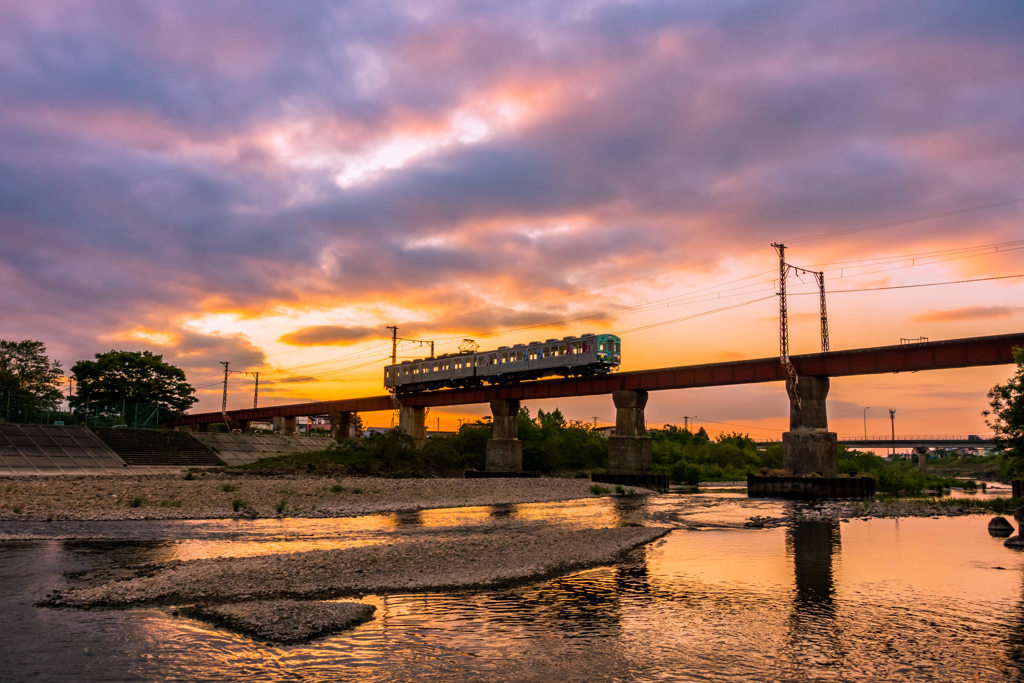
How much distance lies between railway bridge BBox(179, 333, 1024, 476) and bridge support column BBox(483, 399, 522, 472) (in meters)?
0.12

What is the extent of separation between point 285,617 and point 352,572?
15.6ft

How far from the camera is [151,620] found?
1352 centimetres

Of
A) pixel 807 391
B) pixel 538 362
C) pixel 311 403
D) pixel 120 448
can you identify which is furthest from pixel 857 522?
pixel 311 403

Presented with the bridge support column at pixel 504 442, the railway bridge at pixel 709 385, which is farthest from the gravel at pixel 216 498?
the bridge support column at pixel 504 442

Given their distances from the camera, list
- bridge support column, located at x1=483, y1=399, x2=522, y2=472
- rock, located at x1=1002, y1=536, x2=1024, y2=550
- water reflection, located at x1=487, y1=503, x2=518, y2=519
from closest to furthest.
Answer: rock, located at x1=1002, y1=536, x2=1024, y2=550
water reflection, located at x1=487, y1=503, x2=518, y2=519
bridge support column, located at x1=483, y1=399, x2=522, y2=472

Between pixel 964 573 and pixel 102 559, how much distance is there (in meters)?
25.7

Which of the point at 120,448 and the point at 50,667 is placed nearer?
the point at 50,667

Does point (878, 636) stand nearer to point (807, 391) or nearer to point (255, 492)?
point (255, 492)

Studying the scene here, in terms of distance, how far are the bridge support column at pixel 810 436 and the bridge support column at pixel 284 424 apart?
91.0 meters

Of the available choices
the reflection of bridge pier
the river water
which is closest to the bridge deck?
the reflection of bridge pier

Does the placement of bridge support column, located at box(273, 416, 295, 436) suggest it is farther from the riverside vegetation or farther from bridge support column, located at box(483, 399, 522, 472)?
bridge support column, located at box(483, 399, 522, 472)

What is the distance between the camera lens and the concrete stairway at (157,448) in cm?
6462

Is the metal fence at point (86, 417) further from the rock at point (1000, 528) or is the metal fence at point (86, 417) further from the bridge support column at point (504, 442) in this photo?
the rock at point (1000, 528)

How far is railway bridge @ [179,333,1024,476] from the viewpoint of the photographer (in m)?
55.9
